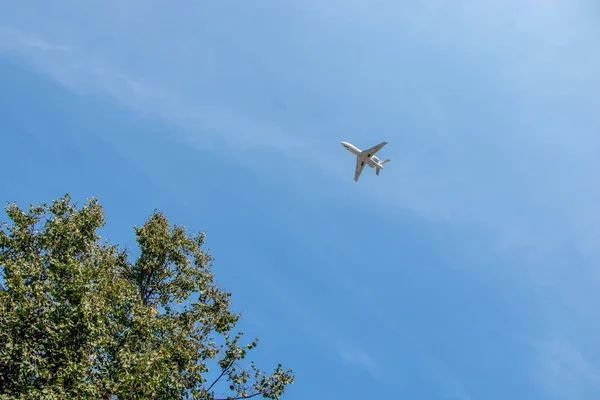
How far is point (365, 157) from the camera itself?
74.3 meters

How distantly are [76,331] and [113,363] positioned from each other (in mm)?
2278

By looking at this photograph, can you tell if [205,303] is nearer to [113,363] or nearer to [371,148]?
[113,363]

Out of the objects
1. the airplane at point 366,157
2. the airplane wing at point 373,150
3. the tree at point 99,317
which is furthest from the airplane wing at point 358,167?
the tree at point 99,317

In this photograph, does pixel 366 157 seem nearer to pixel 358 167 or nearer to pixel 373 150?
pixel 373 150

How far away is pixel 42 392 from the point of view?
18359mm

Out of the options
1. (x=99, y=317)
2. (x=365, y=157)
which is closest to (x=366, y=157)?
(x=365, y=157)

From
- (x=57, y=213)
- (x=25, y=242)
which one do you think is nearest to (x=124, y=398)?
(x=25, y=242)

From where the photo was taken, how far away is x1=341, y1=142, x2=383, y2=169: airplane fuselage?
7425 centimetres

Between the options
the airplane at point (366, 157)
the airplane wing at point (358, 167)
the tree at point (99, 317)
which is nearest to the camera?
the tree at point (99, 317)

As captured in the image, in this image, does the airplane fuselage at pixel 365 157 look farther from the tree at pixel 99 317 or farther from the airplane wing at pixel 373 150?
the tree at pixel 99 317

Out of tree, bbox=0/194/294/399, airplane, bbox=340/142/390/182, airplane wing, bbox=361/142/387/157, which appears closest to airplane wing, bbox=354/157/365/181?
airplane, bbox=340/142/390/182

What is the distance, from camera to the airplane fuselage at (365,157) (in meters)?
74.2

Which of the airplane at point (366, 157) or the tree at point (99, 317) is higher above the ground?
the airplane at point (366, 157)

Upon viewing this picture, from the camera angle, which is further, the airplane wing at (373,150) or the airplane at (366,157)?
the airplane at (366,157)
